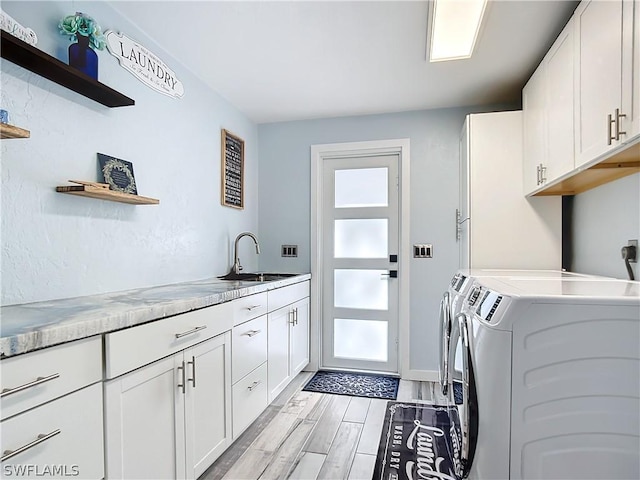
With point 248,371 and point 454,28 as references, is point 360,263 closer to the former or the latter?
point 248,371

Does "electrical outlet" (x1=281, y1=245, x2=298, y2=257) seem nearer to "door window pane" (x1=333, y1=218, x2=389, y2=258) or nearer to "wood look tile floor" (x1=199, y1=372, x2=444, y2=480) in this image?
"door window pane" (x1=333, y1=218, x2=389, y2=258)

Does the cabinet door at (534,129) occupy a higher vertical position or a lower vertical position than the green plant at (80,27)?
lower

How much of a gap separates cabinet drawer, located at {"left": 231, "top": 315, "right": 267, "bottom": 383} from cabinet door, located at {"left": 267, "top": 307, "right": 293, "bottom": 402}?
11 centimetres

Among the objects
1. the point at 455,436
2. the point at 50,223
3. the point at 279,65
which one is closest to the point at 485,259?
the point at 455,436

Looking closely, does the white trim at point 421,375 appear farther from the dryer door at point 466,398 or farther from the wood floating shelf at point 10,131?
the wood floating shelf at point 10,131

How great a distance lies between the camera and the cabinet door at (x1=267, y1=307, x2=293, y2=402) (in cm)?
257

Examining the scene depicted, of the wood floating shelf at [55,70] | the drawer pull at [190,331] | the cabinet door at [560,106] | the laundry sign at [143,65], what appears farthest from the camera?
the laundry sign at [143,65]

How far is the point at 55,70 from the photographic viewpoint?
59.8 inches

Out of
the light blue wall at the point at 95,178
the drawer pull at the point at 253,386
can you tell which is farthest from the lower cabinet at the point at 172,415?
the light blue wall at the point at 95,178

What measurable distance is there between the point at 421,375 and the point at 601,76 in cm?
251

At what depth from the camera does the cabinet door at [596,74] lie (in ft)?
4.57

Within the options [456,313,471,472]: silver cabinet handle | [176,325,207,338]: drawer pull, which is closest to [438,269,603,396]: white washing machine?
[456,313,471,472]: silver cabinet handle

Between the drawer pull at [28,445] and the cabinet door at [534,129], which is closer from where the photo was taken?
the drawer pull at [28,445]

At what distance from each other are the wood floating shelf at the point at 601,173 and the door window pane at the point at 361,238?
4.28ft
